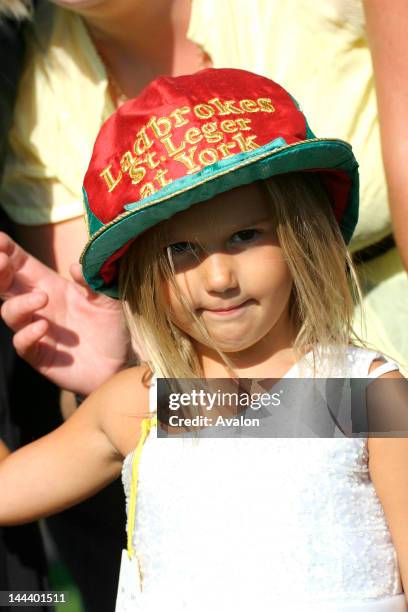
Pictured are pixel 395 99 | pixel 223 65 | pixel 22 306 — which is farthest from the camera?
pixel 223 65

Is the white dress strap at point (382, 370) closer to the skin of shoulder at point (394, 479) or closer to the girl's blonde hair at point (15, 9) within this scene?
the skin of shoulder at point (394, 479)

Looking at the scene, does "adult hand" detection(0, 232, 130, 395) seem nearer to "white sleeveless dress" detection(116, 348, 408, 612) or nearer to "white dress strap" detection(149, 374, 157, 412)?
"white dress strap" detection(149, 374, 157, 412)

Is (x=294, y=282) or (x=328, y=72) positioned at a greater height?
(x=328, y=72)

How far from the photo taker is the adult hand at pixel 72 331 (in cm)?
153

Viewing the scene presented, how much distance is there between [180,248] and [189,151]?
124mm

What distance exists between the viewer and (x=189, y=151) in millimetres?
1092

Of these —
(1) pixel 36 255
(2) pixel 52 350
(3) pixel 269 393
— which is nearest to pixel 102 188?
(3) pixel 269 393

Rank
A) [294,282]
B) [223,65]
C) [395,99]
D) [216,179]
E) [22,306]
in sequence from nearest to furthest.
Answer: [216,179], [294,282], [395,99], [22,306], [223,65]

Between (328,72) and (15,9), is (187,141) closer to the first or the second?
Answer: (328,72)

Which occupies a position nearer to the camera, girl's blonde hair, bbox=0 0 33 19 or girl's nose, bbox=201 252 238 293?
girl's nose, bbox=201 252 238 293

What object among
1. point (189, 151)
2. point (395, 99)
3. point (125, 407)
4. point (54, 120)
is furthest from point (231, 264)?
point (54, 120)

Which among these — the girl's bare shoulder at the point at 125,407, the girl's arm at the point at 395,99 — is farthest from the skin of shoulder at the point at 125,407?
the girl's arm at the point at 395,99

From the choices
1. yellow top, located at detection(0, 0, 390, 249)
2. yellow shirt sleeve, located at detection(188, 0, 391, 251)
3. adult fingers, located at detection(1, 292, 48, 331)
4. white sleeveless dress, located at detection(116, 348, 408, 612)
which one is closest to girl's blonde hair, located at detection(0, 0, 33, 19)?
yellow top, located at detection(0, 0, 390, 249)

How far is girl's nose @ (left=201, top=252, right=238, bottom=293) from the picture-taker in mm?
1104
